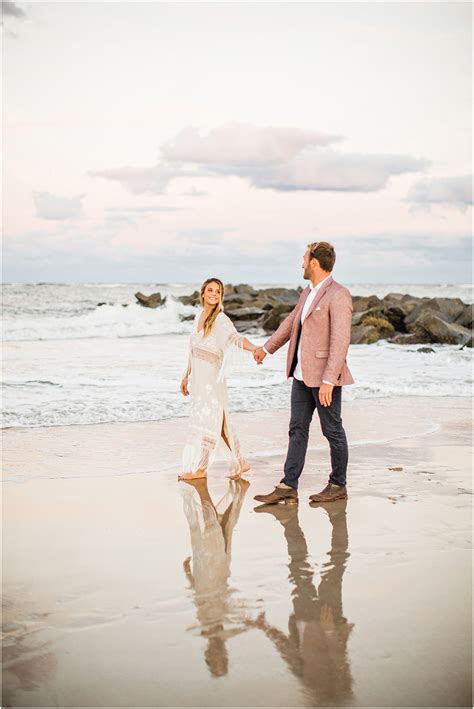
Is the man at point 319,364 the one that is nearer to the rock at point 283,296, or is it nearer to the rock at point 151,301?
the rock at point 283,296

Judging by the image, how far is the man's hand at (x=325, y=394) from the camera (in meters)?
5.50

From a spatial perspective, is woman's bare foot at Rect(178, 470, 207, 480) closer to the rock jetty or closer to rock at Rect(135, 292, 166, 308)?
the rock jetty

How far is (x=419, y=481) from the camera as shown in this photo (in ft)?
21.0

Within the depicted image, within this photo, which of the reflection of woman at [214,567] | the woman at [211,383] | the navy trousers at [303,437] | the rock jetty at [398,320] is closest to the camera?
the reflection of woman at [214,567]

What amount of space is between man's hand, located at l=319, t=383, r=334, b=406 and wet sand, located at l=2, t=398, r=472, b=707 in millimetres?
778

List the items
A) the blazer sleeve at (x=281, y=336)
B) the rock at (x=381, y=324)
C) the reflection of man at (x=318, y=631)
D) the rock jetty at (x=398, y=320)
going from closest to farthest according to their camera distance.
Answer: the reflection of man at (x=318, y=631), the blazer sleeve at (x=281, y=336), the rock jetty at (x=398, y=320), the rock at (x=381, y=324)

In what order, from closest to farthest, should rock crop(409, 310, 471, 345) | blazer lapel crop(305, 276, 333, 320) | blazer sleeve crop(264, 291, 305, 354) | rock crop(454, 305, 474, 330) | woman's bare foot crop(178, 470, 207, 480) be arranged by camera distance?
blazer lapel crop(305, 276, 333, 320)
blazer sleeve crop(264, 291, 305, 354)
woman's bare foot crop(178, 470, 207, 480)
rock crop(409, 310, 471, 345)
rock crop(454, 305, 474, 330)

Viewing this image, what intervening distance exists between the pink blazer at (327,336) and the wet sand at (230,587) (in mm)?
976

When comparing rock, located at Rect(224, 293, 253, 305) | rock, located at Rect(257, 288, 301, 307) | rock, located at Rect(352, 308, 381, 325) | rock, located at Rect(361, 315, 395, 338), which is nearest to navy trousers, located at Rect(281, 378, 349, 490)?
rock, located at Rect(361, 315, 395, 338)

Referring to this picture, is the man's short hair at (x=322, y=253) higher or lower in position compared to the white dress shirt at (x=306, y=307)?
higher

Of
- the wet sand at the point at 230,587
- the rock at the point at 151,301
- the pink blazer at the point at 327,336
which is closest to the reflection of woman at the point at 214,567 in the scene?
the wet sand at the point at 230,587

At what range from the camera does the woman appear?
6.46m

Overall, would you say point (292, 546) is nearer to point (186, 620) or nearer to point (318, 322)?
point (186, 620)

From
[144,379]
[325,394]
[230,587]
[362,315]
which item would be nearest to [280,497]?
[325,394]
